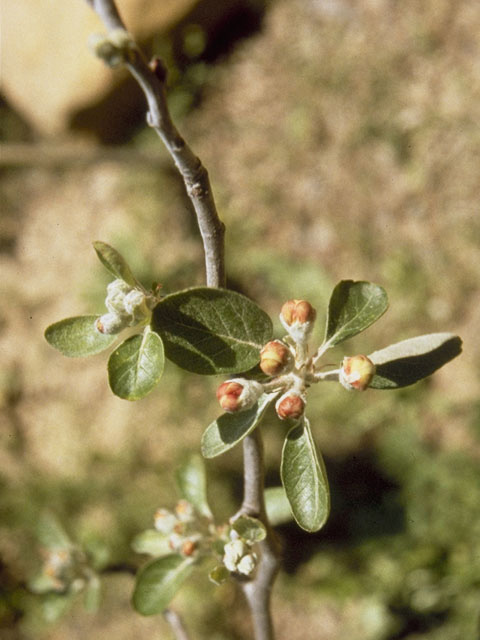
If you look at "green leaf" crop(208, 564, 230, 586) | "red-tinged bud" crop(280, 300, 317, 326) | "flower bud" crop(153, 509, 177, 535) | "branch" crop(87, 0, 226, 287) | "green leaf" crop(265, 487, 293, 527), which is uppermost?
"branch" crop(87, 0, 226, 287)

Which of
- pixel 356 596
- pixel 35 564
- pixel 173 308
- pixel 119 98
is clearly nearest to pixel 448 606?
pixel 356 596

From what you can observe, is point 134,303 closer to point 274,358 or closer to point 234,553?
point 274,358

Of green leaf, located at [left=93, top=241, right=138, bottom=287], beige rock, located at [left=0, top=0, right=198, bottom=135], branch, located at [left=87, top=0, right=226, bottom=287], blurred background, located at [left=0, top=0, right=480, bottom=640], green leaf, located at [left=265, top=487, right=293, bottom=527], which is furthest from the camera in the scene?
beige rock, located at [left=0, top=0, right=198, bottom=135]

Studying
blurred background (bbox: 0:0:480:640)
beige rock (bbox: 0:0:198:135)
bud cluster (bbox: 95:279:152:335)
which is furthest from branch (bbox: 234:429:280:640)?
beige rock (bbox: 0:0:198:135)

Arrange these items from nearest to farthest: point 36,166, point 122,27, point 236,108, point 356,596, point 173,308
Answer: point 122,27
point 173,308
point 356,596
point 236,108
point 36,166

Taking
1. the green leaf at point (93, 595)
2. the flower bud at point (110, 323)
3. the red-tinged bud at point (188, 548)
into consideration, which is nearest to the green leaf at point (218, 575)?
the red-tinged bud at point (188, 548)

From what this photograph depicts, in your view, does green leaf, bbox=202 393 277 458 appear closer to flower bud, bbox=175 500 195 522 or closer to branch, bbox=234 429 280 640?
branch, bbox=234 429 280 640

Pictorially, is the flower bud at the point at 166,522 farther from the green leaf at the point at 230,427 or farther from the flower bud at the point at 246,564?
the green leaf at the point at 230,427

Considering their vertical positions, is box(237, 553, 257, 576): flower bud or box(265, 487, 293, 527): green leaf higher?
box(237, 553, 257, 576): flower bud

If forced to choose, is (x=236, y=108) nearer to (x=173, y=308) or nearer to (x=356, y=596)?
(x=356, y=596)
